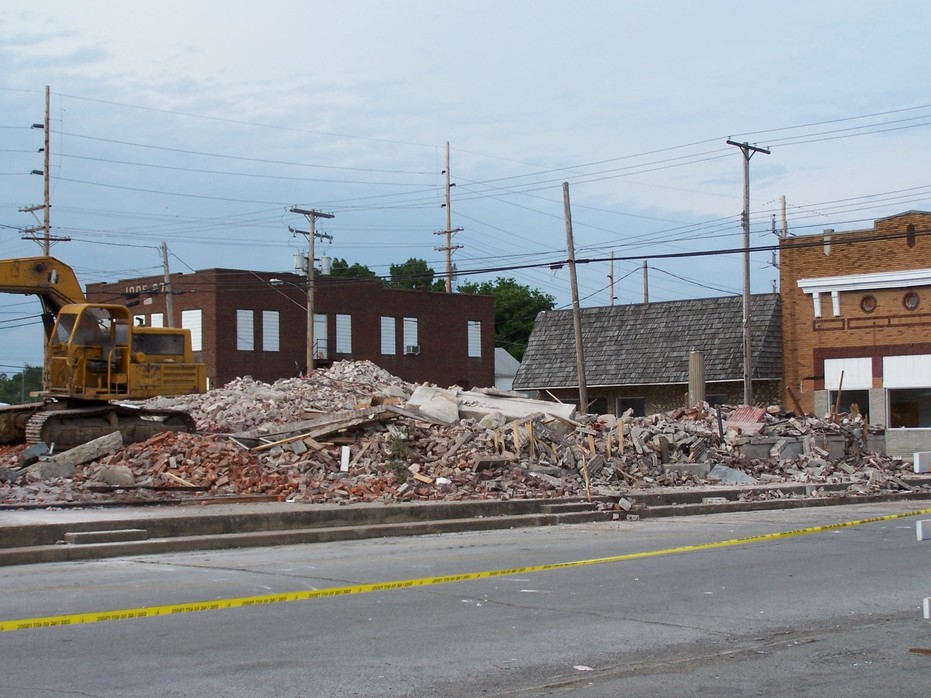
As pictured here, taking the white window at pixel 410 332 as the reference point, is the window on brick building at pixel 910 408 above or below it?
below

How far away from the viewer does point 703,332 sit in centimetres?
4175

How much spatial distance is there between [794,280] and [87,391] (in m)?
25.1

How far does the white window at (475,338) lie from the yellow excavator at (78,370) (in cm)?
4659

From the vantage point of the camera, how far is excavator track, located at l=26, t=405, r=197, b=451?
25125 millimetres

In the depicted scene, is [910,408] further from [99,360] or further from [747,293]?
[99,360]

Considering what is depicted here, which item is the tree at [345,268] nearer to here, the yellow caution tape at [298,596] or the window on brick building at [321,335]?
the window on brick building at [321,335]

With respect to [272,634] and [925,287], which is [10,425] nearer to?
[272,634]

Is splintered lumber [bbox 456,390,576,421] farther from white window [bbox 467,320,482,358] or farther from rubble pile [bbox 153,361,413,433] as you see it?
white window [bbox 467,320,482,358]

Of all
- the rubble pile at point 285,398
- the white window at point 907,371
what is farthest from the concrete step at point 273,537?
the white window at point 907,371

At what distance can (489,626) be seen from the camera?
9352 millimetres

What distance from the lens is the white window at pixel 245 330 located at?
61656 mm

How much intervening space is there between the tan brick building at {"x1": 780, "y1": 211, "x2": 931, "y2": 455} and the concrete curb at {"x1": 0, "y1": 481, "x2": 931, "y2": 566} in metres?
17.9

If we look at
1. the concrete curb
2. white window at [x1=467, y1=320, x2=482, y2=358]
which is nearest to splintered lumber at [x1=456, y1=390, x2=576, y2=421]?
the concrete curb

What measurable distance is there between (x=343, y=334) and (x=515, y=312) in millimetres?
38424
